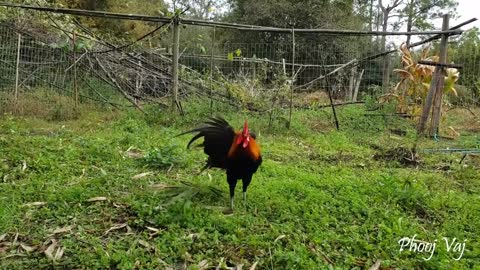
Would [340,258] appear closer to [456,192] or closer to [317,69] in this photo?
[456,192]

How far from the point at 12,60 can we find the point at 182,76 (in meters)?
3.56

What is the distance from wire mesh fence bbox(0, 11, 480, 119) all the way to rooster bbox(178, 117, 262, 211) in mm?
4589

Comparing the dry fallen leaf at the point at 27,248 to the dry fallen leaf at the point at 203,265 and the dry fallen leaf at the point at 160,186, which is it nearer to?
the dry fallen leaf at the point at 203,265

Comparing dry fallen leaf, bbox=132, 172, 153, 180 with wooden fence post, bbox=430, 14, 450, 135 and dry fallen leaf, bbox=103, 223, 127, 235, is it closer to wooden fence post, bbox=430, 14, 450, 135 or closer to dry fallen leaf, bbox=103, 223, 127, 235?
dry fallen leaf, bbox=103, 223, 127, 235

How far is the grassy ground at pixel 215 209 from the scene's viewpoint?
284 cm

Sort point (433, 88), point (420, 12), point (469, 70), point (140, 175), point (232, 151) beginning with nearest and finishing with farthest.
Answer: point (232, 151), point (140, 175), point (433, 88), point (469, 70), point (420, 12)

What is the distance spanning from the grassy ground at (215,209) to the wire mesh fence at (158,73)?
8.98 feet

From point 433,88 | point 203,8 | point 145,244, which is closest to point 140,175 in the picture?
point 145,244

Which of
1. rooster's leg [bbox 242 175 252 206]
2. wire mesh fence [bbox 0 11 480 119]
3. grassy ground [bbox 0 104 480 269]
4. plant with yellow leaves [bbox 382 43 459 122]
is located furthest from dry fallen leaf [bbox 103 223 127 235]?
plant with yellow leaves [bbox 382 43 459 122]

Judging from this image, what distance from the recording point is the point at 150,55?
34.4 ft

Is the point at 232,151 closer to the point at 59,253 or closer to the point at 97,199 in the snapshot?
the point at 97,199

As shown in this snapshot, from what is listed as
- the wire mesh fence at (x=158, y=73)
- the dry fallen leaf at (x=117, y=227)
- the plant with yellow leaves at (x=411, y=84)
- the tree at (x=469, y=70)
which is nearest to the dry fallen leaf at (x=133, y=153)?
the dry fallen leaf at (x=117, y=227)

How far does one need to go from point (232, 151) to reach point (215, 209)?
516 millimetres

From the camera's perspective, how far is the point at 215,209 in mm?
3650
